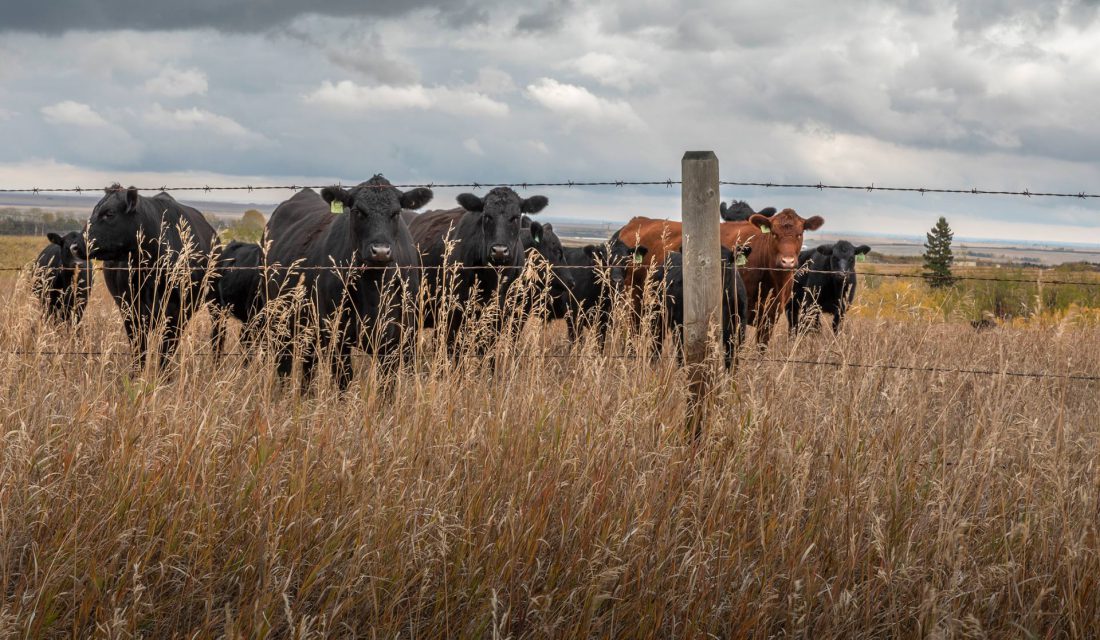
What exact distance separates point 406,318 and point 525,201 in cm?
243

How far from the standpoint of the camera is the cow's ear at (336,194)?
7.33 m

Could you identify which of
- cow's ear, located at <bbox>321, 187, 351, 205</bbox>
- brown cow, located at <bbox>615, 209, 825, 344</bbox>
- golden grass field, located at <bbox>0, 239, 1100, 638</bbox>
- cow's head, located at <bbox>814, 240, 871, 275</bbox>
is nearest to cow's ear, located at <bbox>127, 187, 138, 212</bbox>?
cow's ear, located at <bbox>321, 187, 351, 205</bbox>

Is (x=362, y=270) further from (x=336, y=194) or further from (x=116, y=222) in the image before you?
(x=116, y=222)

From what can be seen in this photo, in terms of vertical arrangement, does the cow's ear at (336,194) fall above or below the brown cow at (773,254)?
above

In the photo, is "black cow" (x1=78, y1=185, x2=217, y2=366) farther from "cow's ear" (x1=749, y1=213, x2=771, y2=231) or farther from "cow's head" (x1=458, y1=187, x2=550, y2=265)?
"cow's ear" (x1=749, y1=213, x2=771, y2=231)

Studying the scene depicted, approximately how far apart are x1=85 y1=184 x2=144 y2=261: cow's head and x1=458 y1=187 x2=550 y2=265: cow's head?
295 cm

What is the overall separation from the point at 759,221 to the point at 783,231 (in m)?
0.35

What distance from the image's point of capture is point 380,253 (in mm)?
6848

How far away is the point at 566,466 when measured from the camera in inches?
155

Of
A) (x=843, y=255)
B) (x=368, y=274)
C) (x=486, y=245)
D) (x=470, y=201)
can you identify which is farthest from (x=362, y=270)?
(x=843, y=255)

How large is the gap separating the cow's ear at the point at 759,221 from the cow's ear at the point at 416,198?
4700 millimetres

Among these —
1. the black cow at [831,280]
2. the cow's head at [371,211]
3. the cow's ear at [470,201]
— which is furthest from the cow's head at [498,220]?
the black cow at [831,280]

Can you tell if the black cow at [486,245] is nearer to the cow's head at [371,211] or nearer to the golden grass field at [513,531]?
the cow's head at [371,211]

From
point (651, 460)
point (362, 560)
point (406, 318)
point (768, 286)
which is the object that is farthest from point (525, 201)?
point (362, 560)
